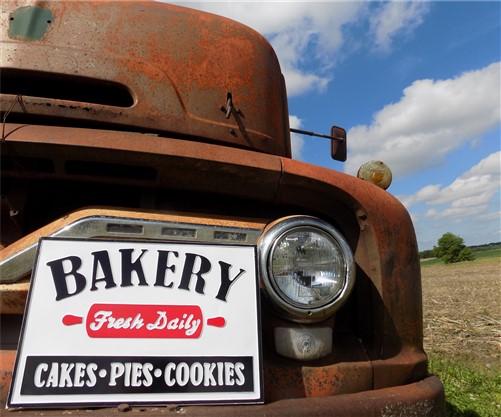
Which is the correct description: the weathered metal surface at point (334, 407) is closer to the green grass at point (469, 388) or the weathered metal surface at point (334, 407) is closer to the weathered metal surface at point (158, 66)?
the weathered metal surface at point (158, 66)

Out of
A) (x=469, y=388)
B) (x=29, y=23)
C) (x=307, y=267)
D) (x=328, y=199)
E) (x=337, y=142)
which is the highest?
(x=29, y=23)

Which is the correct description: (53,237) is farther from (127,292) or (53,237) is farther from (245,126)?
(245,126)

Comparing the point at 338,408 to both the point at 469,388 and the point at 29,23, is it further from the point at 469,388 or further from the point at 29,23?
the point at 469,388

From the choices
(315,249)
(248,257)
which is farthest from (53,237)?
(315,249)

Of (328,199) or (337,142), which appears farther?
(337,142)

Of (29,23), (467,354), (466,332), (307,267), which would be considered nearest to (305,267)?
(307,267)

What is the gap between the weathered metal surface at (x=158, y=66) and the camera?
1.85 meters

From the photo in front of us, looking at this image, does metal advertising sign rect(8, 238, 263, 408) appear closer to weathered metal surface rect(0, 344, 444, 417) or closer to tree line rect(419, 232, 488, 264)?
weathered metal surface rect(0, 344, 444, 417)

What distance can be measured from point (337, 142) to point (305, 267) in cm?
175

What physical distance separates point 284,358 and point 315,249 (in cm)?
36

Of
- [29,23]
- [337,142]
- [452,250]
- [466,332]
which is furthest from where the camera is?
[452,250]

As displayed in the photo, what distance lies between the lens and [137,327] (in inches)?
49.0

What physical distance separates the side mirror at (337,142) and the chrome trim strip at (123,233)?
1672 mm

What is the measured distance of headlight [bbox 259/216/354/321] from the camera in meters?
1.42
